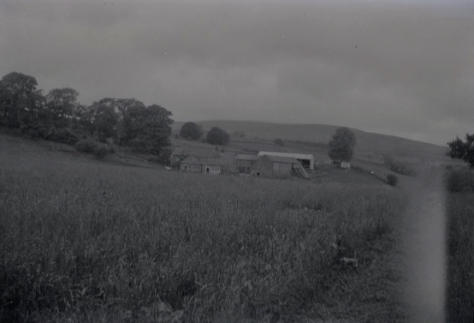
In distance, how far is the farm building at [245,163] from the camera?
39281 mm

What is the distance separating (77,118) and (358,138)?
2451cm

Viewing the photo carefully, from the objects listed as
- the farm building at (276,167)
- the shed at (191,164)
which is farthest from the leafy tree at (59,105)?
the farm building at (276,167)

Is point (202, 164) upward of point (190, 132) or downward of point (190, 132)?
downward

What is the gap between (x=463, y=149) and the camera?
13.8m

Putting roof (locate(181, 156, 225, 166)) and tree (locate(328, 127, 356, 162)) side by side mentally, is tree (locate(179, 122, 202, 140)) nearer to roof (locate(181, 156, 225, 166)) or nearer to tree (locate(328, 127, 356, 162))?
roof (locate(181, 156, 225, 166))

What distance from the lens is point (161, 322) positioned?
9.94 ft

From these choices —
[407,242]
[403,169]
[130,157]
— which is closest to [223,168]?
[130,157]

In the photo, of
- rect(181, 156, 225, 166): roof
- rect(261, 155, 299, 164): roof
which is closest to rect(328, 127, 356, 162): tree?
rect(261, 155, 299, 164): roof

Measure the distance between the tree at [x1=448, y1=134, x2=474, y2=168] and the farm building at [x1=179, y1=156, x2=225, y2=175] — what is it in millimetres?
27454

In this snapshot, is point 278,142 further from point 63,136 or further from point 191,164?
point 63,136

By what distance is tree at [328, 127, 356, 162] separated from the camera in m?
25.3

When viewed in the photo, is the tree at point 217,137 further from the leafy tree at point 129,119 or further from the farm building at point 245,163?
the leafy tree at point 129,119

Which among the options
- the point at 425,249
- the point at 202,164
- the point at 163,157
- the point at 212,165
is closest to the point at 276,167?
the point at 212,165

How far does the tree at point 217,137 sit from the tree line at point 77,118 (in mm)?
20815
